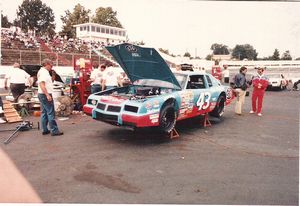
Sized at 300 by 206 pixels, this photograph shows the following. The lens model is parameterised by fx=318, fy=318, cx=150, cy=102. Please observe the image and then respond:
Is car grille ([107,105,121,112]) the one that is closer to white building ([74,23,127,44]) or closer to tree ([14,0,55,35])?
white building ([74,23,127,44])

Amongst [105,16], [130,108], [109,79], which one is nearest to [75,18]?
[105,16]

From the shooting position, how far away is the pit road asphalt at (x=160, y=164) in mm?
3943

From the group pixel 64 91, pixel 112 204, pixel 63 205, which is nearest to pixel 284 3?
pixel 112 204

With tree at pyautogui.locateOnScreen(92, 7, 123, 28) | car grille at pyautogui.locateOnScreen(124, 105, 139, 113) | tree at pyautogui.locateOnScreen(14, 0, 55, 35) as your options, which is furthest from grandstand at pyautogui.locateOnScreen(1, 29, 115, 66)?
tree at pyautogui.locateOnScreen(92, 7, 123, 28)

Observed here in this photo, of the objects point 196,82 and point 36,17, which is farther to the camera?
point 36,17

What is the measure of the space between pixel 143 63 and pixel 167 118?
1.34 meters

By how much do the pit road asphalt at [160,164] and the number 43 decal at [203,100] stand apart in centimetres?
57

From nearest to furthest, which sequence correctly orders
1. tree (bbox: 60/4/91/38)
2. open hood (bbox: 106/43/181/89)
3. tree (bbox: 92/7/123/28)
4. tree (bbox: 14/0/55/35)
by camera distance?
open hood (bbox: 106/43/181/89) < tree (bbox: 14/0/55/35) < tree (bbox: 60/4/91/38) < tree (bbox: 92/7/123/28)

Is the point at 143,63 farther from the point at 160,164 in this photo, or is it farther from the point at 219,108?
the point at 219,108

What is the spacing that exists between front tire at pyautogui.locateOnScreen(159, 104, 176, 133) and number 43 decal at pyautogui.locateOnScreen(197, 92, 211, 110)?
1102 millimetres

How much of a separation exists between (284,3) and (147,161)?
10.7 ft

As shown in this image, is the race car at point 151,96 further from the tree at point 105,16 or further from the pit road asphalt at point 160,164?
the tree at point 105,16

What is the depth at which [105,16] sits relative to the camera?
57000 mm

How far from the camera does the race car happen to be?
19.2 feet
